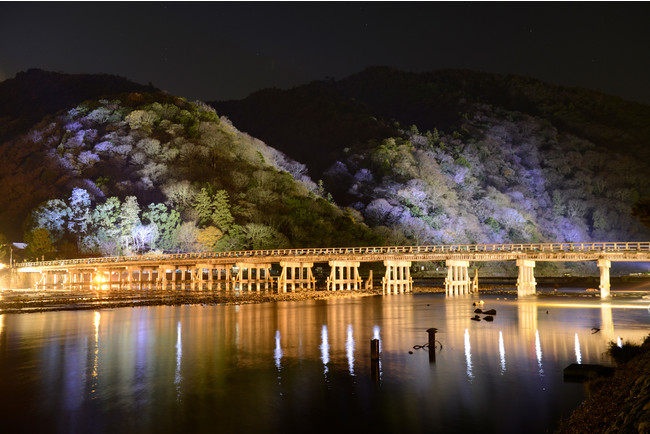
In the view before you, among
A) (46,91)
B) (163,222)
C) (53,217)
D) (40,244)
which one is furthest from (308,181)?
(46,91)

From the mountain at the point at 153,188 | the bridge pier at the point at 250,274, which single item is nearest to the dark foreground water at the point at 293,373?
the bridge pier at the point at 250,274

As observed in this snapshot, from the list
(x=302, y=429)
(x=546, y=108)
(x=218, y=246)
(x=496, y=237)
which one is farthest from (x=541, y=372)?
(x=546, y=108)

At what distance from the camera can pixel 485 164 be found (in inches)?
4614

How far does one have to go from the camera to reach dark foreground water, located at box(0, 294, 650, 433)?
13.6m

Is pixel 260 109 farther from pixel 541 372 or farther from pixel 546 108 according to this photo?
pixel 541 372

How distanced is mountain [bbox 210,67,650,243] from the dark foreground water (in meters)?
56.2

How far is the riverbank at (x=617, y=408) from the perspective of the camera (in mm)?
8180

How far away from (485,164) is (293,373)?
106 m

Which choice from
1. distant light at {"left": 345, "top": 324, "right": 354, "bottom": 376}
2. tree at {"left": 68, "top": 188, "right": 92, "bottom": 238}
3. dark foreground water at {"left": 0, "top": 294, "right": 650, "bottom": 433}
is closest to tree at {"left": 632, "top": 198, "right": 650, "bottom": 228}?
dark foreground water at {"left": 0, "top": 294, "right": 650, "bottom": 433}

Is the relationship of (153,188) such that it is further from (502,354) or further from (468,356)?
(502,354)

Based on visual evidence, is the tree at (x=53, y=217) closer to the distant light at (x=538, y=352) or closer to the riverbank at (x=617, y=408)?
the distant light at (x=538, y=352)

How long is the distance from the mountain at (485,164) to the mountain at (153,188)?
10.8 meters

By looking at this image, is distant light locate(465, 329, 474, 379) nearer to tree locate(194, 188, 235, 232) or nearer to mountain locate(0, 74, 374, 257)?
mountain locate(0, 74, 374, 257)

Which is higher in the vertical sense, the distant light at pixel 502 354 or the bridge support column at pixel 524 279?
the bridge support column at pixel 524 279
